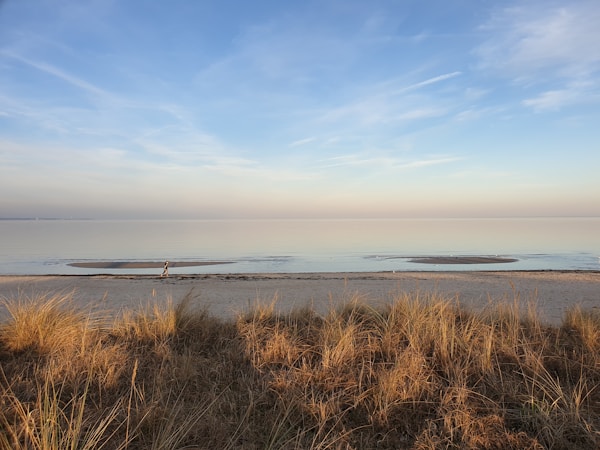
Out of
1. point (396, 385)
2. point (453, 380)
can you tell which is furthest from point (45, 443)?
point (453, 380)

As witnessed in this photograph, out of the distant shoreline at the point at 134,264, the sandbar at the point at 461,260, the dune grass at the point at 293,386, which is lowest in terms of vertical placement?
the sandbar at the point at 461,260

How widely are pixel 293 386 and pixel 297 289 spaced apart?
36.9 ft

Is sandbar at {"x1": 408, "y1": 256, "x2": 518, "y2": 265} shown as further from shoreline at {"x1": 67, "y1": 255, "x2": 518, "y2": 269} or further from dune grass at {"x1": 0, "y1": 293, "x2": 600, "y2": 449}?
dune grass at {"x1": 0, "y1": 293, "x2": 600, "y2": 449}

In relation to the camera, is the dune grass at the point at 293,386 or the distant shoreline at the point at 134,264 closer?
the dune grass at the point at 293,386

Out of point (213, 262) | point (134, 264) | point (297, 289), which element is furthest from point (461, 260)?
point (134, 264)

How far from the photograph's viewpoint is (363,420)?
3285 millimetres

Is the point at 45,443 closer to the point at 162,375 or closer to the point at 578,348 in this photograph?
the point at 162,375

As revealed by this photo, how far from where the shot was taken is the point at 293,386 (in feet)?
11.8

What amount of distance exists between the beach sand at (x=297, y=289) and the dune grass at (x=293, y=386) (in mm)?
4991

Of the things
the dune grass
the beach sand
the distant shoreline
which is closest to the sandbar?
the beach sand

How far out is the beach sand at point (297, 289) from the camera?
38.2 feet

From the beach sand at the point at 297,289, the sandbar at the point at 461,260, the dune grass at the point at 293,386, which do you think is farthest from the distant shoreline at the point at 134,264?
the dune grass at the point at 293,386

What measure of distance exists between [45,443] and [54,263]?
2749 centimetres

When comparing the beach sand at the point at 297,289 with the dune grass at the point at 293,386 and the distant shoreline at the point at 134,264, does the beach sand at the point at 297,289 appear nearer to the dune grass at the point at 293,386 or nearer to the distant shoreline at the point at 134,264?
the dune grass at the point at 293,386
